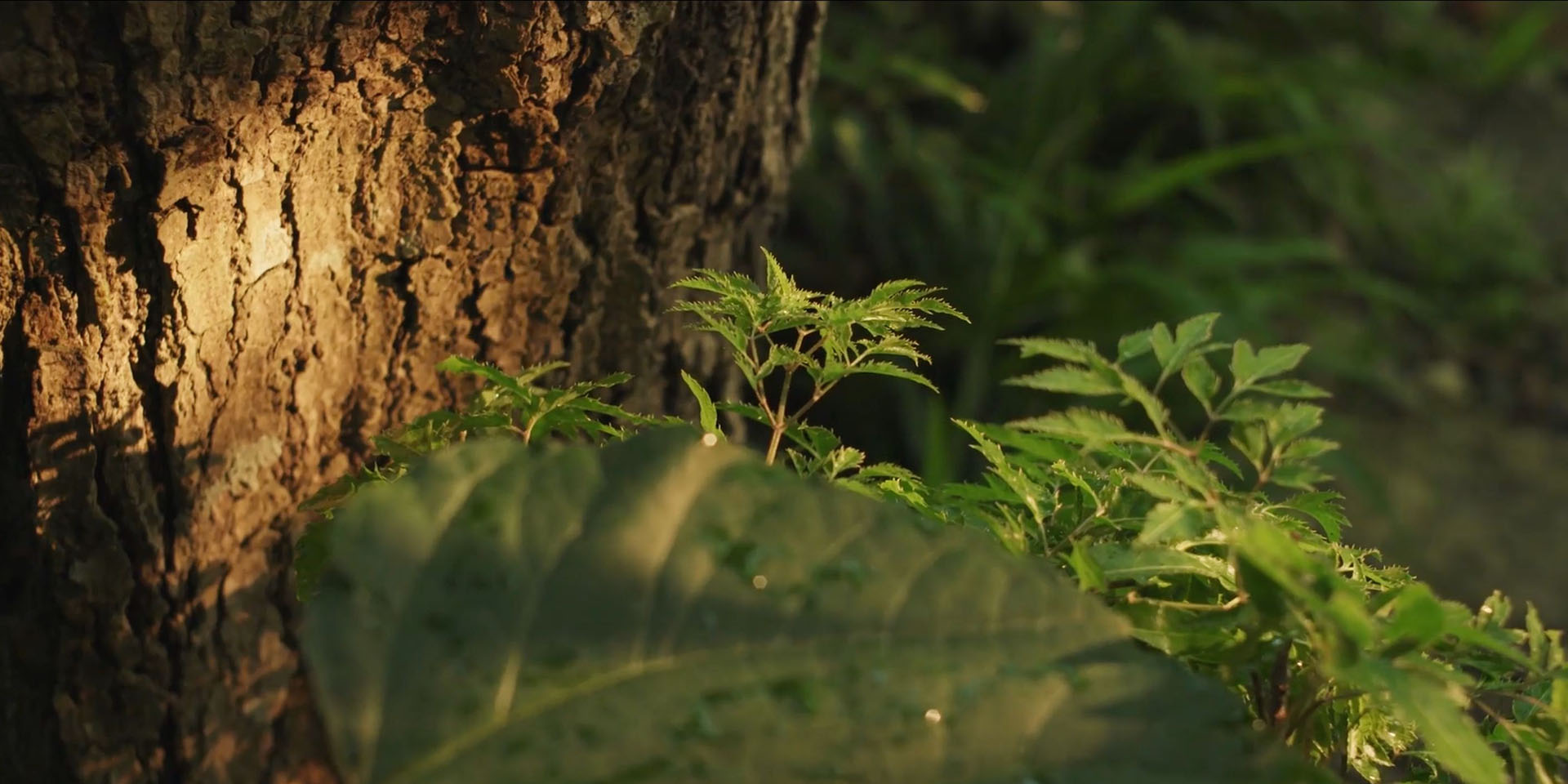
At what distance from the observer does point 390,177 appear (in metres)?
1.19

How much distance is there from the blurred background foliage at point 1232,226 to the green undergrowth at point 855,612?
1698 millimetres

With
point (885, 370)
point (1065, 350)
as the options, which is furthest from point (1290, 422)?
point (885, 370)

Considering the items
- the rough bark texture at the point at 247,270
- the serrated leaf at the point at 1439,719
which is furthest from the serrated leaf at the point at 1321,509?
the rough bark texture at the point at 247,270

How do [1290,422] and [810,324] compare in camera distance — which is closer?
[1290,422]

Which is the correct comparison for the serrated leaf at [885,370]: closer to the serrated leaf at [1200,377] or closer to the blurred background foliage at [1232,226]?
the serrated leaf at [1200,377]

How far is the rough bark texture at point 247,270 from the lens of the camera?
1.01m

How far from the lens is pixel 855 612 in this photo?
0.76 metres

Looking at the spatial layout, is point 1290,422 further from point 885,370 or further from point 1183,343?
point 885,370

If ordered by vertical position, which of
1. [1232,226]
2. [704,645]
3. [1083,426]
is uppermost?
[1083,426]

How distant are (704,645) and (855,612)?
0.09m

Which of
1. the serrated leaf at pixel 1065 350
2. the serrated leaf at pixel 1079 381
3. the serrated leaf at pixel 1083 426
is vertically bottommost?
the serrated leaf at pixel 1083 426

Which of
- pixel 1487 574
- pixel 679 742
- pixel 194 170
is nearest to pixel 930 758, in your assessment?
pixel 679 742

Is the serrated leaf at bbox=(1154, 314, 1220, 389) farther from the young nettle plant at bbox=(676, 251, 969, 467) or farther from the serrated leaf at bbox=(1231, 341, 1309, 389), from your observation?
the young nettle plant at bbox=(676, 251, 969, 467)

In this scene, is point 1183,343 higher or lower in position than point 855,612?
higher
